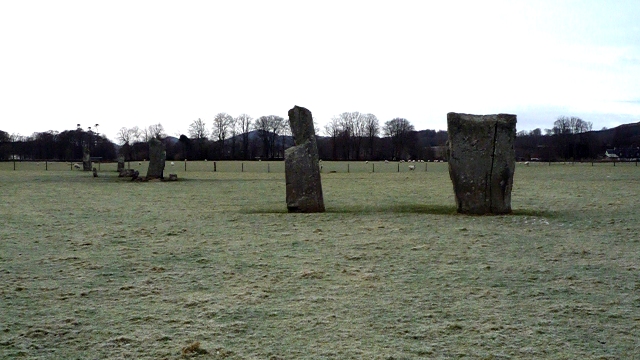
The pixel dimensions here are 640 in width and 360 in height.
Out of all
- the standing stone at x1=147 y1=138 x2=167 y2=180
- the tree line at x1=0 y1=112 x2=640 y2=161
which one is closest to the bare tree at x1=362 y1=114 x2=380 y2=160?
the tree line at x1=0 y1=112 x2=640 y2=161

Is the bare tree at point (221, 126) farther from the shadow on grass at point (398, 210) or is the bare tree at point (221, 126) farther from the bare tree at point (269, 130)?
the shadow on grass at point (398, 210)

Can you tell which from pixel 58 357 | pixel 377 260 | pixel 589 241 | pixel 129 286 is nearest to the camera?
pixel 58 357

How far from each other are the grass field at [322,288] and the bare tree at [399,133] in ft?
249

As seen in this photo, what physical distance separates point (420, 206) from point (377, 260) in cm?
655

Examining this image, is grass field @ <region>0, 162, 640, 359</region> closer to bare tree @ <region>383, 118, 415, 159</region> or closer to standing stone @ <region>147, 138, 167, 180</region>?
standing stone @ <region>147, 138, 167, 180</region>

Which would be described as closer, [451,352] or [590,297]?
[451,352]

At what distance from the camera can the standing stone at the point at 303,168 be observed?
1173cm

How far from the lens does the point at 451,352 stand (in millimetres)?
3721

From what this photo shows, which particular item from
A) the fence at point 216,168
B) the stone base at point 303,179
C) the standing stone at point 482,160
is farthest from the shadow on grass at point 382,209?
the fence at point 216,168

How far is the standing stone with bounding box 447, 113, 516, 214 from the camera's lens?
10.9 m

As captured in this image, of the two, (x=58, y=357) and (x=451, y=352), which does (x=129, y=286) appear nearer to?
(x=58, y=357)

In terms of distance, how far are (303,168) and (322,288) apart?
649 centimetres

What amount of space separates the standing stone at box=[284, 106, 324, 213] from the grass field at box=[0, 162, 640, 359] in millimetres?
1362

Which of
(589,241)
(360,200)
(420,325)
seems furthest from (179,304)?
(360,200)
